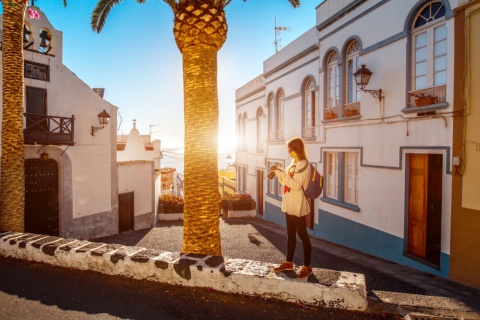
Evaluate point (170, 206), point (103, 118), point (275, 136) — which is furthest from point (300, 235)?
point (170, 206)

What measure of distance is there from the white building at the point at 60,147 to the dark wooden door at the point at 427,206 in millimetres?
10948

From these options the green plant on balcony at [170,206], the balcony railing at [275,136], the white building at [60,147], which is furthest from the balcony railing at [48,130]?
→ the balcony railing at [275,136]

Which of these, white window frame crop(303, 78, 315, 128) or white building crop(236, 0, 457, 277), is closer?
white building crop(236, 0, 457, 277)

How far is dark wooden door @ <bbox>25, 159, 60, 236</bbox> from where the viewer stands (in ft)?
36.8

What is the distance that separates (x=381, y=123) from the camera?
931 cm

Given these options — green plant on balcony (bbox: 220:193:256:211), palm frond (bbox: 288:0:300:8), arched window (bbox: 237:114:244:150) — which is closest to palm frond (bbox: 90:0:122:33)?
palm frond (bbox: 288:0:300:8)

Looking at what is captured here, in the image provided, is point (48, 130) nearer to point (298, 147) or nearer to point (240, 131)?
point (298, 147)

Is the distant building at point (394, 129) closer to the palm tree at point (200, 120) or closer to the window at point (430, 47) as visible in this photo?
the window at point (430, 47)

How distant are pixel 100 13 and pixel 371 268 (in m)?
9.82

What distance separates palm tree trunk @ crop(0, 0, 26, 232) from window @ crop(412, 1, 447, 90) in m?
8.99

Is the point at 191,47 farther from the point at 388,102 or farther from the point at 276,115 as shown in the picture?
the point at 276,115

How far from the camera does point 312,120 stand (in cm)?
1354

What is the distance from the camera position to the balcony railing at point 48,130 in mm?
10664

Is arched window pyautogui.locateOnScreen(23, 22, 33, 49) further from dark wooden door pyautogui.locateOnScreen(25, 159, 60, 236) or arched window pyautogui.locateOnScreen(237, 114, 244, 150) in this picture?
arched window pyautogui.locateOnScreen(237, 114, 244, 150)
